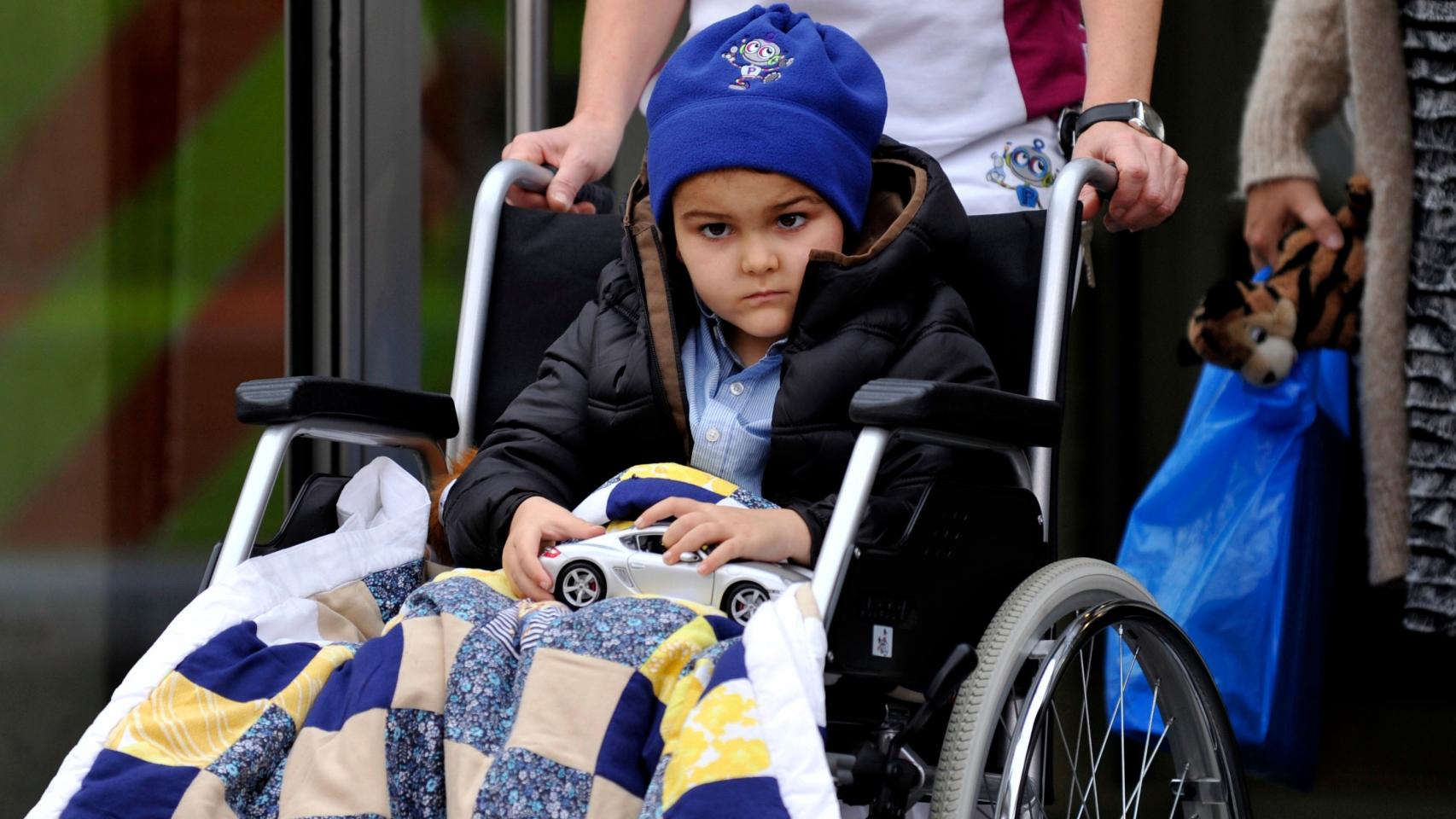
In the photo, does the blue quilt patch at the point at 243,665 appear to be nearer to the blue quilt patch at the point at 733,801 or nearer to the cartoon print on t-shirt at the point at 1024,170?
the blue quilt patch at the point at 733,801

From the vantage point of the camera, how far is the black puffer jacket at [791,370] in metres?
1.69

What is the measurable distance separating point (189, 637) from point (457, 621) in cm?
26

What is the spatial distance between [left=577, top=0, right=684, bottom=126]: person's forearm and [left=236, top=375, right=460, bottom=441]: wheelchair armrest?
0.54 m

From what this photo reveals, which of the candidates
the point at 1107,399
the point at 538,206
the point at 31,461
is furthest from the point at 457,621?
the point at 1107,399

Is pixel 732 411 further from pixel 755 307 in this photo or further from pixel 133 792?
pixel 133 792

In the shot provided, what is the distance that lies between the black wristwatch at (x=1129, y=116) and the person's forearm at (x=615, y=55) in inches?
26.6

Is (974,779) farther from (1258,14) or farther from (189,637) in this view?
(1258,14)

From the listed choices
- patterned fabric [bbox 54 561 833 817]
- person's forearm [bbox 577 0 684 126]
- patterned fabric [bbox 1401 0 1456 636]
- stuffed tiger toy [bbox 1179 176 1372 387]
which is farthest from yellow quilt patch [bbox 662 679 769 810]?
stuffed tiger toy [bbox 1179 176 1372 387]

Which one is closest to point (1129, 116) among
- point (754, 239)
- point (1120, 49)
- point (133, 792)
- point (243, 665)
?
point (1120, 49)

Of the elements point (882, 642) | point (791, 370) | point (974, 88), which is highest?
point (974, 88)

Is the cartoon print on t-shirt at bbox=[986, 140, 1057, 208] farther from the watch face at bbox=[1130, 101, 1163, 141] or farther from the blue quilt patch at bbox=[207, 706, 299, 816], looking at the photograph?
the blue quilt patch at bbox=[207, 706, 299, 816]

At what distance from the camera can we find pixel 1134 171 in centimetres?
183

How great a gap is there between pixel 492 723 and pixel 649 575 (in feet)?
0.78

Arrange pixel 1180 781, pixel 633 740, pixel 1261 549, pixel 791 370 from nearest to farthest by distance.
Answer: pixel 633 740 < pixel 791 370 < pixel 1180 781 < pixel 1261 549
